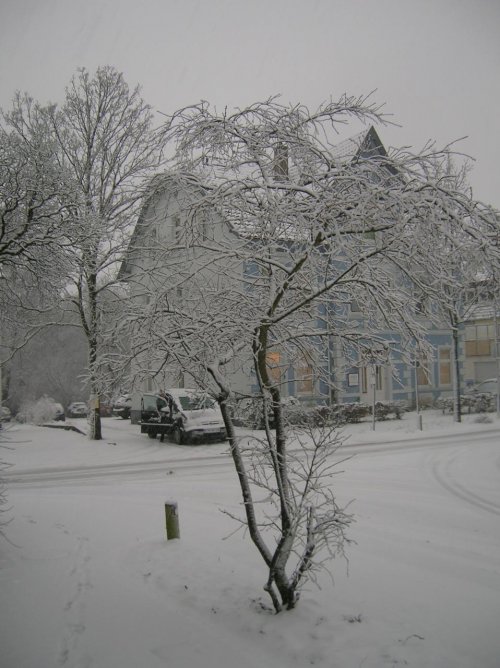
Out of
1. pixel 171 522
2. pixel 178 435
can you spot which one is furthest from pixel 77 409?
pixel 171 522

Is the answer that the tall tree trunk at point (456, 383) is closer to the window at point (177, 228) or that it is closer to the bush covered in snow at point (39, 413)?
the window at point (177, 228)

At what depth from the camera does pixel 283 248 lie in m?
5.30

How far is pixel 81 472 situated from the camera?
13742mm

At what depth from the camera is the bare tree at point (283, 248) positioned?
468 centimetres

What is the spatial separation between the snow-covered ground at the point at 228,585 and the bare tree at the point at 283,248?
63cm

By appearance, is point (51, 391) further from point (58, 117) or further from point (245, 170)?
point (245, 170)

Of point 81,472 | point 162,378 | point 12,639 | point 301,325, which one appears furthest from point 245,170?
point 81,472

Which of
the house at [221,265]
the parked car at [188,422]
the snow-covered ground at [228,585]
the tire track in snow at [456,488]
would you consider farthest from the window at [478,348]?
the house at [221,265]

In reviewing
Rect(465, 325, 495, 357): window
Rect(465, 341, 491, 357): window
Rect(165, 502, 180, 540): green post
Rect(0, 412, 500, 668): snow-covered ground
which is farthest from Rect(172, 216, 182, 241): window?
Rect(465, 341, 491, 357): window

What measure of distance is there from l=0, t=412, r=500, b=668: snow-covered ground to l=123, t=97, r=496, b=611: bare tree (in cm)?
63

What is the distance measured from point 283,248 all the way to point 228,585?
11.8 feet

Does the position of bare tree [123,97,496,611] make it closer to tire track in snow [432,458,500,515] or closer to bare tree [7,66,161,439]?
tire track in snow [432,458,500,515]

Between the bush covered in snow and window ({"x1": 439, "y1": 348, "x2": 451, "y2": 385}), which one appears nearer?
the bush covered in snow

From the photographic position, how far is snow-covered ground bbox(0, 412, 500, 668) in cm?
444
